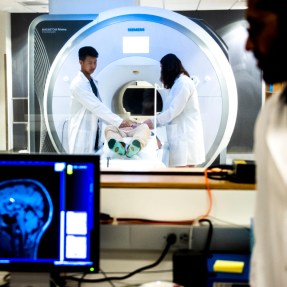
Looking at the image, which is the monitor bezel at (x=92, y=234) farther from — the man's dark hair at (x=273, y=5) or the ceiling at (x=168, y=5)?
the ceiling at (x=168, y=5)

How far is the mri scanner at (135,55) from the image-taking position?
3336mm

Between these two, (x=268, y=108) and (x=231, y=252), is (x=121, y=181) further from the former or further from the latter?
(x=268, y=108)

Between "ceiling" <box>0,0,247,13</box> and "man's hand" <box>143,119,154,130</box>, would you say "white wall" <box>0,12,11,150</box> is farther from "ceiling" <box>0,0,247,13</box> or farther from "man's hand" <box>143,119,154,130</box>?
"man's hand" <box>143,119,154,130</box>

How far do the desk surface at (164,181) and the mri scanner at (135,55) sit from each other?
6.16 feet

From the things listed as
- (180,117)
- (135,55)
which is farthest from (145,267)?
(135,55)

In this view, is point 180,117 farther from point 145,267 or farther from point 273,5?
point 273,5

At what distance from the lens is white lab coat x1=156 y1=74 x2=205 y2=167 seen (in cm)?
332

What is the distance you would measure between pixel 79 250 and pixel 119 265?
0.25 metres

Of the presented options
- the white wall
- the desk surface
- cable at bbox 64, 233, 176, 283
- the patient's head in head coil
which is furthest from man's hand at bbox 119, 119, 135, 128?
the white wall

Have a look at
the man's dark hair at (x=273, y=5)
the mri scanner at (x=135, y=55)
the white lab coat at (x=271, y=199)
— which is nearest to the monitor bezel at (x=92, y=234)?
the white lab coat at (x=271, y=199)

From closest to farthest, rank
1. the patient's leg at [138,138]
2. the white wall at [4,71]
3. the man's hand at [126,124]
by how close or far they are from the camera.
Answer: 1. the patient's leg at [138,138]
2. the man's hand at [126,124]
3. the white wall at [4,71]

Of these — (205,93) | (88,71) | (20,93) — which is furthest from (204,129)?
(20,93)

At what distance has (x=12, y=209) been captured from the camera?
3.81 feet

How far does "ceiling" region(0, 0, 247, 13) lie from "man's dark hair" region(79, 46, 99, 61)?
2875 millimetres
